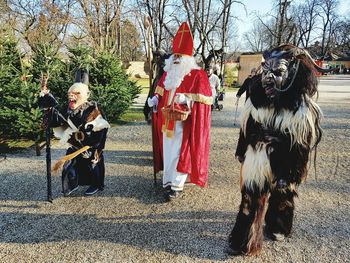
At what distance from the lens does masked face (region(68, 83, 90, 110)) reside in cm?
378

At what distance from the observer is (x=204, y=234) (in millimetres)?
3252

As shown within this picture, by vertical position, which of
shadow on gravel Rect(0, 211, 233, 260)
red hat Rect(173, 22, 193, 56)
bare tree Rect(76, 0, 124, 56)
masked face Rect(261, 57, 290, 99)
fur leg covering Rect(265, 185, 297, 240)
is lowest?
shadow on gravel Rect(0, 211, 233, 260)

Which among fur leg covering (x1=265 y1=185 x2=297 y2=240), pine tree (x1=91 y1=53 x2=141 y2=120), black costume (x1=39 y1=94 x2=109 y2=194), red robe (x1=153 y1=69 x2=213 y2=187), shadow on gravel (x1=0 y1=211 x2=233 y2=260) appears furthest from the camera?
pine tree (x1=91 y1=53 x2=141 y2=120)

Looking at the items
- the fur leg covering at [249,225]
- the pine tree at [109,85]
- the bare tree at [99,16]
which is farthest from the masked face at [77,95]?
the bare tree at [99,16]

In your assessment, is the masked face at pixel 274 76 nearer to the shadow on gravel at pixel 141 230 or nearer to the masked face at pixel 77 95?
the shadow on gravel at pixel 141 230

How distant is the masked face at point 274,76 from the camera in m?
2.49

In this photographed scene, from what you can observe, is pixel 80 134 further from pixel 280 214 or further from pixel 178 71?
pixel 280 214

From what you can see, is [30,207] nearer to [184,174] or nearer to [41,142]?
[184,174]

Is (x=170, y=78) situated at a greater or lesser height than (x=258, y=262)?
greater

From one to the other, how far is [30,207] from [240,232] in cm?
276

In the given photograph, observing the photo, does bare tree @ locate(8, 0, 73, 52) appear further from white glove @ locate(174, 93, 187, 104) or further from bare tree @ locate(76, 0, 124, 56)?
white glove @ locate(174, 93, 187, 104)

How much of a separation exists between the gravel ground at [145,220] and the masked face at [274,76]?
160cm

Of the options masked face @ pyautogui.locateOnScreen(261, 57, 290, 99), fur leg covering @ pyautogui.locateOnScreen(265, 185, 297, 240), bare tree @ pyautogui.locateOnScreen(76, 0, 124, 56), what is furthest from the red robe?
bare tree @ pyautogui.locateOnScreen(76, 0, 124, 56)

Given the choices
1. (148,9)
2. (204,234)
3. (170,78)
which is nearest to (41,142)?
(170,78)
